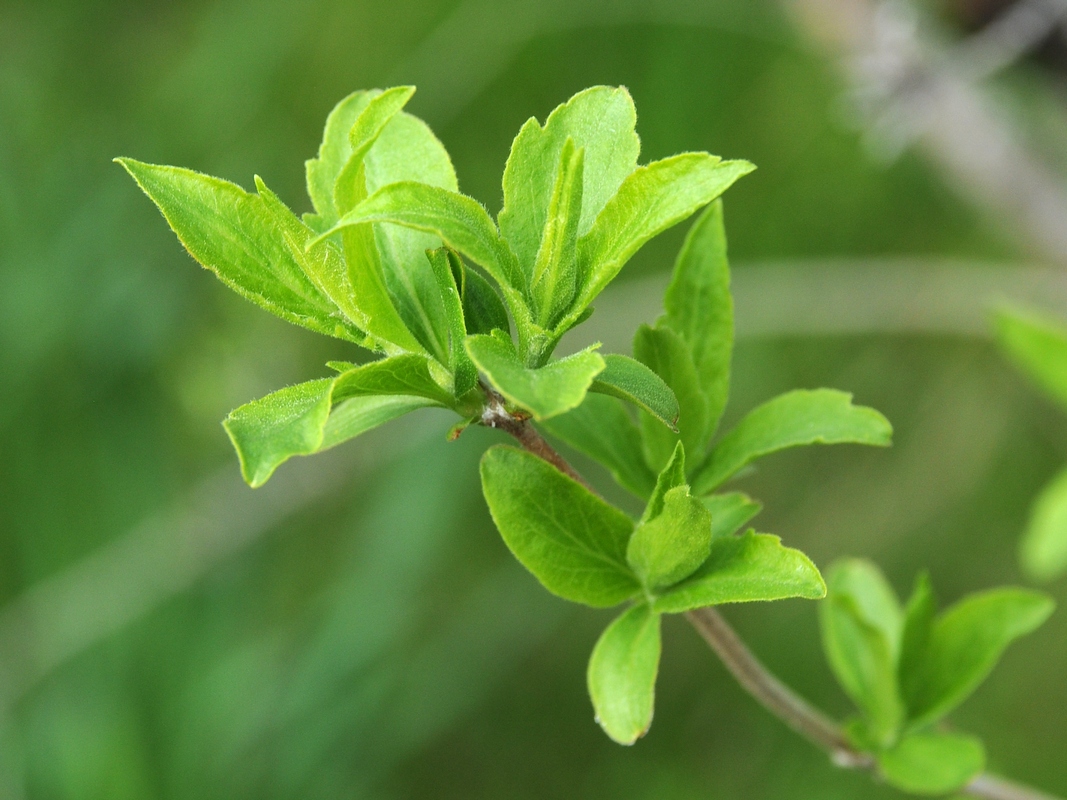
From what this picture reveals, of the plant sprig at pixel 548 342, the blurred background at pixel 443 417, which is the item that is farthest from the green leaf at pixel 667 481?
the blurred background at pixel 443 417

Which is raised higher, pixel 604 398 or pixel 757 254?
pixel 604 398

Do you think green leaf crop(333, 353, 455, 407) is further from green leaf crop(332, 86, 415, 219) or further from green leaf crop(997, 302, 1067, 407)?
green leaf crop(997, 302, 1067, 407)

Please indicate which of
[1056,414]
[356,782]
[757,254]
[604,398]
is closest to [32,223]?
[356,782]

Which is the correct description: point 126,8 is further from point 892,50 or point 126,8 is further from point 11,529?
point 892,50

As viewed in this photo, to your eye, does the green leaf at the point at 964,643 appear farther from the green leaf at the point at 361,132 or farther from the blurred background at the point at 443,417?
the blurred background at the point at 443,417

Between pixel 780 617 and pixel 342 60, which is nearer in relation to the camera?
pixel 780 617

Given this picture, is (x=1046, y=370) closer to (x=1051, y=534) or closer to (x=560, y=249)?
(x=1051, y=534)
